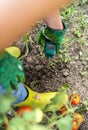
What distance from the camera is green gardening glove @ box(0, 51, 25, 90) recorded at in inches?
47.2

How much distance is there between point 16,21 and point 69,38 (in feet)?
3.32

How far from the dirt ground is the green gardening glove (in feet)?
1.52

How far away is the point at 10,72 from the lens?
128 cm

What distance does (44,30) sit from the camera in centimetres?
177

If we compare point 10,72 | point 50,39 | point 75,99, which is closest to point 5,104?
point 10,72

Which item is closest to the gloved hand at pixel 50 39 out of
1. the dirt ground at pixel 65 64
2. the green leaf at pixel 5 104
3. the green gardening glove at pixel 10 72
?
the dirt ground at pixel 65 64

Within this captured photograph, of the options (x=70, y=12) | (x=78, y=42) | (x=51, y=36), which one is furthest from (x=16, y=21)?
(x=70, y=12)

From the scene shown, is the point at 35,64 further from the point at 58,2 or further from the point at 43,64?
the point at 58,2

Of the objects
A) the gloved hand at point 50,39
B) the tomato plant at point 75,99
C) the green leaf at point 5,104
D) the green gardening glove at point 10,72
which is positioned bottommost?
the tomato plant at point 75,99

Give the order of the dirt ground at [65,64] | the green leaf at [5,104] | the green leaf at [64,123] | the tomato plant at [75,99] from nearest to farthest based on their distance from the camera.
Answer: the green leaf at [5,104] → the green leaf at [64,123] → the tomato plant at [75,99] → the dirt ground at [65,64]

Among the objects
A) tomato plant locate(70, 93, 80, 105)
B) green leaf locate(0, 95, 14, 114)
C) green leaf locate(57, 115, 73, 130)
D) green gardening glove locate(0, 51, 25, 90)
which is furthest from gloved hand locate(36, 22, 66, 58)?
green leaf locate(0, 95, 14, 114)

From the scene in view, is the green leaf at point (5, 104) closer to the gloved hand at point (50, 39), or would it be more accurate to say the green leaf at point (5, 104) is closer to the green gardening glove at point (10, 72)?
the green gardening glove at point (10, 72)

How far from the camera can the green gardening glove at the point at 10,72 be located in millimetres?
1198

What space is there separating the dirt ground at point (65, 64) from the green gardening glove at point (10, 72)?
1.52 feet
